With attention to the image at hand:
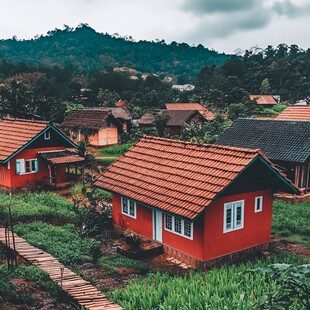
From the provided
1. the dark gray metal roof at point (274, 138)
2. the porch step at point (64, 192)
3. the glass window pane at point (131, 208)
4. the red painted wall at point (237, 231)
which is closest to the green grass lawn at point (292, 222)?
the red painted wall at point (237, 231)

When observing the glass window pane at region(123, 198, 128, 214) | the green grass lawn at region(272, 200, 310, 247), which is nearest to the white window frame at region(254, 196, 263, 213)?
the green grass lawn at region(272, 200, 310, 247)

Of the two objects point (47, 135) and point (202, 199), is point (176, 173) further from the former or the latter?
point (47, 135)

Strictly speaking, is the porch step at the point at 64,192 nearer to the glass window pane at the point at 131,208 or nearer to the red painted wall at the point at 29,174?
the red painted wall at the point at 29,174

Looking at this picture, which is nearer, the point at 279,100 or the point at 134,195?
the point at 134,195

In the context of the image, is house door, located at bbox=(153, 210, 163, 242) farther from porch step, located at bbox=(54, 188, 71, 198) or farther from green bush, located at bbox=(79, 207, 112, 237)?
porch step, located at bbox=(54, 188, 71, 198)

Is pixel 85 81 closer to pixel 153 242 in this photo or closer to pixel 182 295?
pixel 153 242

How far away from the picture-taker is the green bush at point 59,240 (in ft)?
49.9

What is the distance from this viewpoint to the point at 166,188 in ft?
56.3

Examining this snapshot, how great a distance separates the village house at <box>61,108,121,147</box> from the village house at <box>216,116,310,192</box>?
742 inches

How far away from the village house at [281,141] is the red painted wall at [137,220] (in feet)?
40.9

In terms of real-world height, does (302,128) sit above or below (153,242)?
above

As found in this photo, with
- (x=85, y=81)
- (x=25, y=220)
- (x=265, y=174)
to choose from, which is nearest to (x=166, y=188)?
(x=265, y=174)

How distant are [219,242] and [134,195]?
450cm

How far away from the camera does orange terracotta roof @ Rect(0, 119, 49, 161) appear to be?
27969mm
